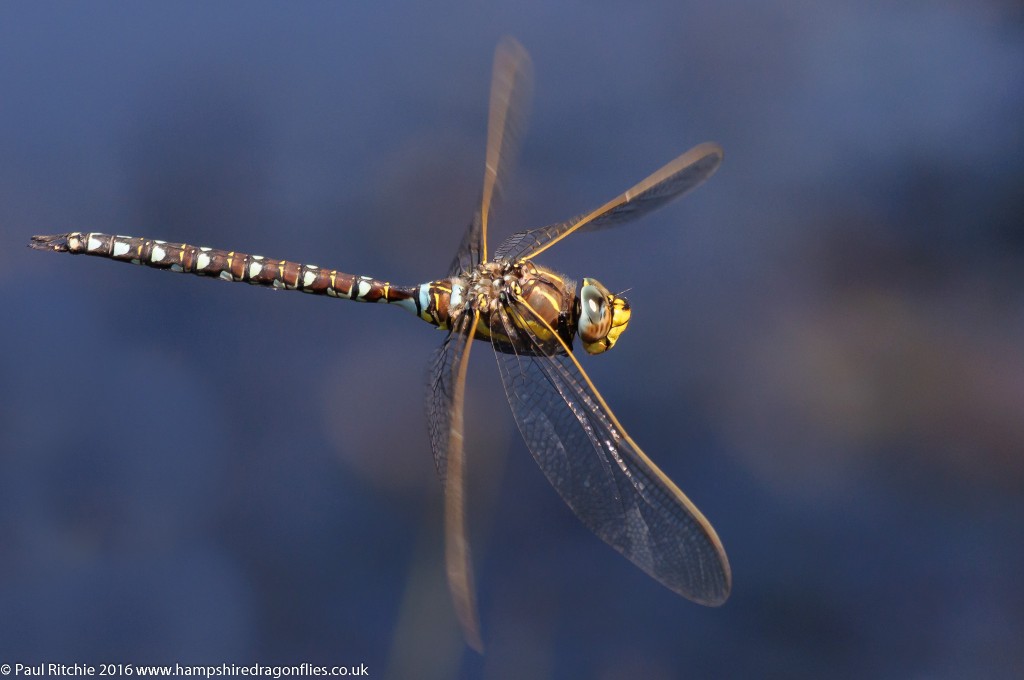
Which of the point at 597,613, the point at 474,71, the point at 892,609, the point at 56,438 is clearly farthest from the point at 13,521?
the point at 892,609

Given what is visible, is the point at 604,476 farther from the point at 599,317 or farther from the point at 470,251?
the point at 470,251

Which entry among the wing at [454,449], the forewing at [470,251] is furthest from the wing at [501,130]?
the wing at [454,449]

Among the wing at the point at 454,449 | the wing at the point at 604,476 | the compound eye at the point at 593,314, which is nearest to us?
the wing at the point at 454,449

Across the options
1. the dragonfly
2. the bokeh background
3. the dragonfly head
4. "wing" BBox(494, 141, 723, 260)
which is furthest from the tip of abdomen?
the dragonfly head

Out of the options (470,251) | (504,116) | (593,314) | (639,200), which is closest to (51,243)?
(470,251)

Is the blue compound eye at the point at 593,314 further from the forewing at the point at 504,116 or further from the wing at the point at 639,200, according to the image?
the forewing at the point at 504,116

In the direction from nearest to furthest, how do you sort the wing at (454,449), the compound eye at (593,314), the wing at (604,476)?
the wing at (454,449), the wing at (604,476), the compound eye at (593,314)
